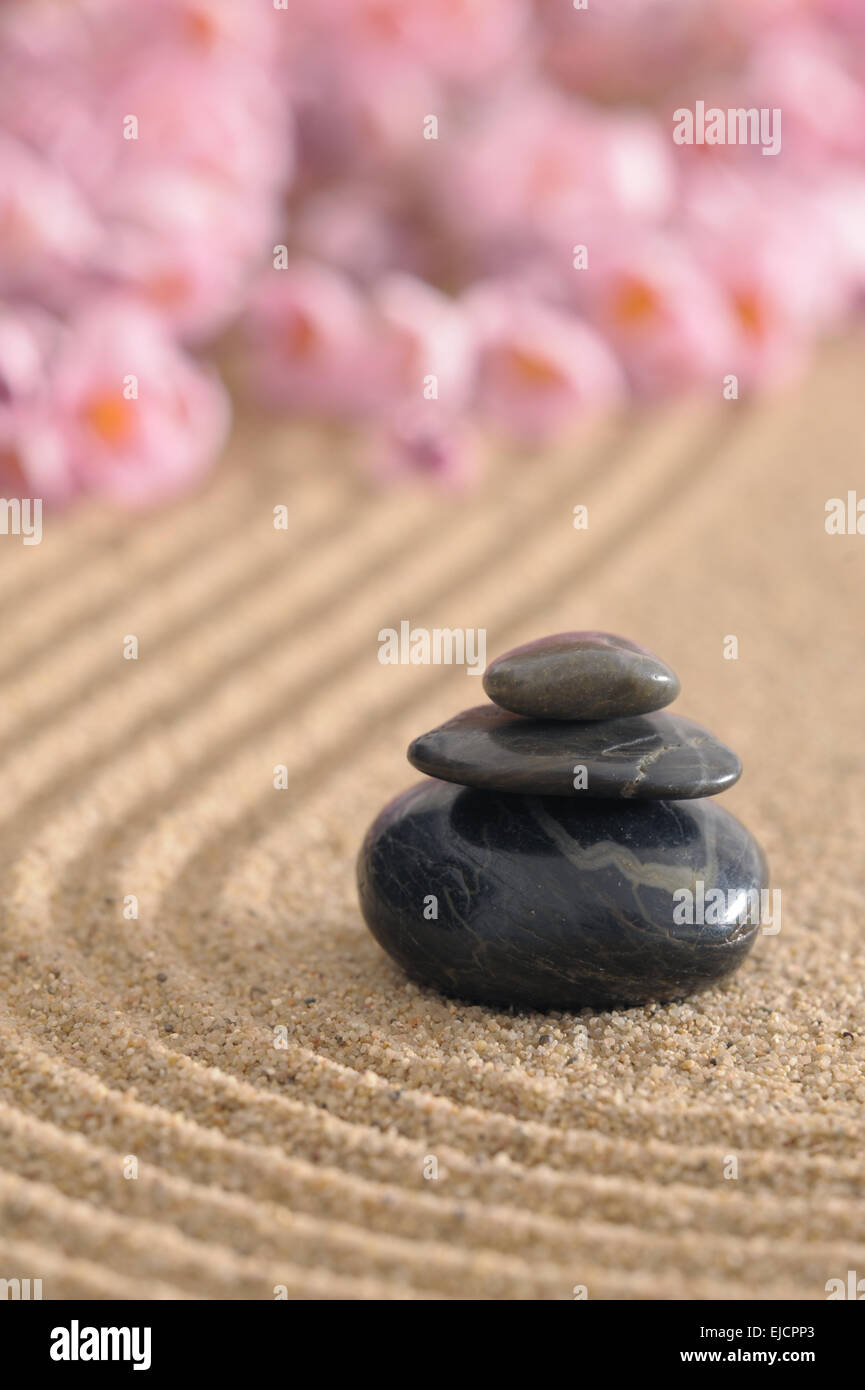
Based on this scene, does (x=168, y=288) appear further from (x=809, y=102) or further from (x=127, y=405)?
(x=809, y=102)

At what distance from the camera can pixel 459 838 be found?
1825mm

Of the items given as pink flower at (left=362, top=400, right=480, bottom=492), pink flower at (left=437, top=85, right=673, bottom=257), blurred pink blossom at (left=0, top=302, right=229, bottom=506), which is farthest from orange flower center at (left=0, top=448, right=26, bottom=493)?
pink flower at (left=437, top=85, right=673, bottom=257)

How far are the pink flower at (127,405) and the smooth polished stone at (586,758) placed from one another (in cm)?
184

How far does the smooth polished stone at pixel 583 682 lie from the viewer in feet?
5.80

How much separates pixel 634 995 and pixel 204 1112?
576mm

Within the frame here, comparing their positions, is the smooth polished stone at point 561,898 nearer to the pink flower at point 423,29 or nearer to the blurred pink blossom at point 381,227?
the blurred pink blossom at point 381,227

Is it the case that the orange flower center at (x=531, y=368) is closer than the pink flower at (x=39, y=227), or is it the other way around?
the pink flower at (x=39, y=227)

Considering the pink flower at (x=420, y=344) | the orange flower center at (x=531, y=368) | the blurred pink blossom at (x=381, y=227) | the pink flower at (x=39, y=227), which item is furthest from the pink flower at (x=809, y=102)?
the pink flower at (x=39, y=227)

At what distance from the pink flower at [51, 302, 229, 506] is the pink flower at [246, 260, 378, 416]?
0.25 meters

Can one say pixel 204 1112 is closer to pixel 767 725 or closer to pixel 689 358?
pixel 767 725

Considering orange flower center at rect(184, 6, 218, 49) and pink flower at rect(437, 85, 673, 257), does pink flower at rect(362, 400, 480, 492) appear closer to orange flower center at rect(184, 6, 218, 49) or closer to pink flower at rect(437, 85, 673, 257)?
pink flower at rect(437, 85, 673, 257)

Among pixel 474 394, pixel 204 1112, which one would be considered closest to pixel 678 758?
pixel 204 1112

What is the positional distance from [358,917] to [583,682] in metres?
0.65

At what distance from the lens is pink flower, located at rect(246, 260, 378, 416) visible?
3.58 metres
